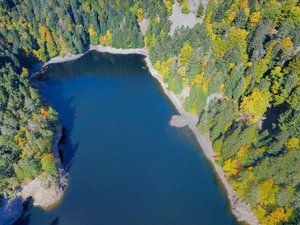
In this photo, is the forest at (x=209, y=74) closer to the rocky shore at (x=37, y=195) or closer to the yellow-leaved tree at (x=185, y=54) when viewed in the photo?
the yellow-leaved tree at (x=185, y=54)

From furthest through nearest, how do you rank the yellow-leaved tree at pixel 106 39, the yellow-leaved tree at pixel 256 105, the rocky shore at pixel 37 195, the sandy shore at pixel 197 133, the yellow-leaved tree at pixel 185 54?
the yellow-leaved tree at pixel 106 39 < the yellow-leaved tree at pixel 185 54 < the yellow-leaved tree at pixel 256 105 < the sandy shore at pixel 197 133 < the rocky shore at pixel 37 195

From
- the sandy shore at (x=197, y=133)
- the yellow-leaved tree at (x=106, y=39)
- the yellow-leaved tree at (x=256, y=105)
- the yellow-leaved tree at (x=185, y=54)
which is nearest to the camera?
the sandy shore at (x=197, y=133)

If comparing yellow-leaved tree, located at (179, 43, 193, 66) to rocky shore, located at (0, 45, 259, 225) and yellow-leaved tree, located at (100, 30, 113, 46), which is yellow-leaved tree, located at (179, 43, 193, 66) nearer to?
rocky shore, located at (0, 45, 259, 225)

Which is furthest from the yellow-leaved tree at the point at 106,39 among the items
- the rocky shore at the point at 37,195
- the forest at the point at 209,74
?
the rocky shore at the point at 37,195

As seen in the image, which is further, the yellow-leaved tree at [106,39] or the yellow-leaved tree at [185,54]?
the yellow-leaved tree at [106,39]

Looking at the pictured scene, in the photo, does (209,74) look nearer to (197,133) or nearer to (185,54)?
(185,54)

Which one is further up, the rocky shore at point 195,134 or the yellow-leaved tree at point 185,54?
the yellow-leaved tree at point 185,54

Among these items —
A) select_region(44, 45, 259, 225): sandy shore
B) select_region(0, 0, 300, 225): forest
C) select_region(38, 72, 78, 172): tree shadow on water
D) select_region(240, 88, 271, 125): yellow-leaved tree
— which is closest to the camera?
select_region(0, 0, 300, 225): forest

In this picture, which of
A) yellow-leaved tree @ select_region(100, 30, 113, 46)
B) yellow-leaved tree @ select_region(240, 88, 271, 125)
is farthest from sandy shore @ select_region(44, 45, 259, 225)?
yellow-leaved tree @ select_region(240, 88, 271, 125)
